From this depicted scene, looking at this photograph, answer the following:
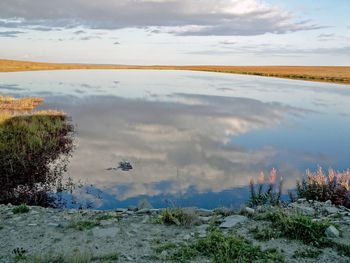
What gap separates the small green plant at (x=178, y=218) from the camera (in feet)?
25.1

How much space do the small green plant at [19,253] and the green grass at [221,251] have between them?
2.51m

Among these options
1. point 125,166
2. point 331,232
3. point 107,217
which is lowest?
point 125,166

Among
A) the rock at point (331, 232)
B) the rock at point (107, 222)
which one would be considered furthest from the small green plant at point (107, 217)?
the rock at point (331, 232)

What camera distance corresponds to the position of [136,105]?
35500 millimetres

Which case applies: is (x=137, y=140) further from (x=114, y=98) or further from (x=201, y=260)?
(x=114, y=98)

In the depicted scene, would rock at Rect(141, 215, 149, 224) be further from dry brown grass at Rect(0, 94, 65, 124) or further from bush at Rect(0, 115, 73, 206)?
dry brown grass at Rect(0, 94, 65, 124)

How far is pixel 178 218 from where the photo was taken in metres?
7.83

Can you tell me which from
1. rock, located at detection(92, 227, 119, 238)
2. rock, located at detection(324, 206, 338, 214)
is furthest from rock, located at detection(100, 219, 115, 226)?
rock, located at detection(324, 206, 338, 214)

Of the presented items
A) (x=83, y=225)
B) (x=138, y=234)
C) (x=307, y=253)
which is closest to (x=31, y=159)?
(x=83, y=225)

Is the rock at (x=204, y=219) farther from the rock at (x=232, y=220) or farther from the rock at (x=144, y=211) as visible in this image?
the rock at (x=144, y=211)

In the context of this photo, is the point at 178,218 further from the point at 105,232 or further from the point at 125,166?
the point at 125,166

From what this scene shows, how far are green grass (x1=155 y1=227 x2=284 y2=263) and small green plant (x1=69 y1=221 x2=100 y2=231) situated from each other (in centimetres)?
198

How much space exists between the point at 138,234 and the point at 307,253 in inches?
138

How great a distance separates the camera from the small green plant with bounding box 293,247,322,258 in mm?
5957
